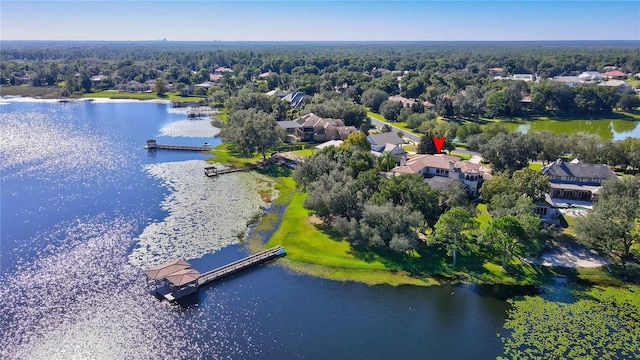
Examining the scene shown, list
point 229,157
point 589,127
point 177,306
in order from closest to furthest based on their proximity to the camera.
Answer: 1. point 177,306
2. point 229,157
3. point 589,127

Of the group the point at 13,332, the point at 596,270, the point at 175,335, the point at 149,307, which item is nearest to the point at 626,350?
the point at 596,270

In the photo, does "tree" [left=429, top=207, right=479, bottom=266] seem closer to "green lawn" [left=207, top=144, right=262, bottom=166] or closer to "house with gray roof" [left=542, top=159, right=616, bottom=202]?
"house with gray roof" [left=542, top=159, right=616, bottom=202]

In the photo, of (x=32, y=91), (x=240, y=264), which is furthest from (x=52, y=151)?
(x=32, y=91)

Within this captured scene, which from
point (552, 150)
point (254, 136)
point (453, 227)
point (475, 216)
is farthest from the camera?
point (254, 136)

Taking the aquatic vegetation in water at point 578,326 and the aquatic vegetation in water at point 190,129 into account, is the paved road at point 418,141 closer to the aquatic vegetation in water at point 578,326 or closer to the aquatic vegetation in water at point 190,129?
the aquatic vegetation in water at point 578,326

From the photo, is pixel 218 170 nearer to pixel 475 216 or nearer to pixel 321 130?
pixel 321 130

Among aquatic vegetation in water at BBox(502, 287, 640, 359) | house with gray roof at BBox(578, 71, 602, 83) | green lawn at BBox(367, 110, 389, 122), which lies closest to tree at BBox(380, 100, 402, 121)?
green lawn at BBox(367, 110, 389, 122)
